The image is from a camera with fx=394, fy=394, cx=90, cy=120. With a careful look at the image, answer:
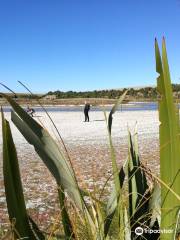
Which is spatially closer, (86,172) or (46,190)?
(46,190)

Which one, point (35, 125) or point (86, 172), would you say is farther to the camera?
point (86, 172)

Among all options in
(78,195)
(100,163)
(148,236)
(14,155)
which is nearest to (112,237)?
(148,236)

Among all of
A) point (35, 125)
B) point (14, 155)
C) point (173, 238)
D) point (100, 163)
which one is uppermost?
point (35, 125)

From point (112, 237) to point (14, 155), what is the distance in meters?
0.68

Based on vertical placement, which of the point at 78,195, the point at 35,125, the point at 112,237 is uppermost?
the point at 35,125

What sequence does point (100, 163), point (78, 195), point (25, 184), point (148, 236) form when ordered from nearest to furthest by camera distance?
point (78, 195)
point (148, 236)
point (25, 184)
point (100, 163)

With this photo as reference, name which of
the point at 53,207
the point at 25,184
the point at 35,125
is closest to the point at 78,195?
the point at 35,125

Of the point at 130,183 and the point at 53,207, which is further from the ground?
the point at 130,183

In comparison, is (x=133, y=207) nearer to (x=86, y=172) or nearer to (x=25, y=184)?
(x=25, y=184)

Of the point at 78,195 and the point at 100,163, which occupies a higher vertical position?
the point at 78,195

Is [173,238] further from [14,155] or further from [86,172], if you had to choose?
[86,172]

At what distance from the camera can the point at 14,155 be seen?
1.38m

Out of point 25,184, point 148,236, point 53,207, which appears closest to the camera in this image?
point 148,236

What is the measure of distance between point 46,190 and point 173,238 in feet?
20.5
